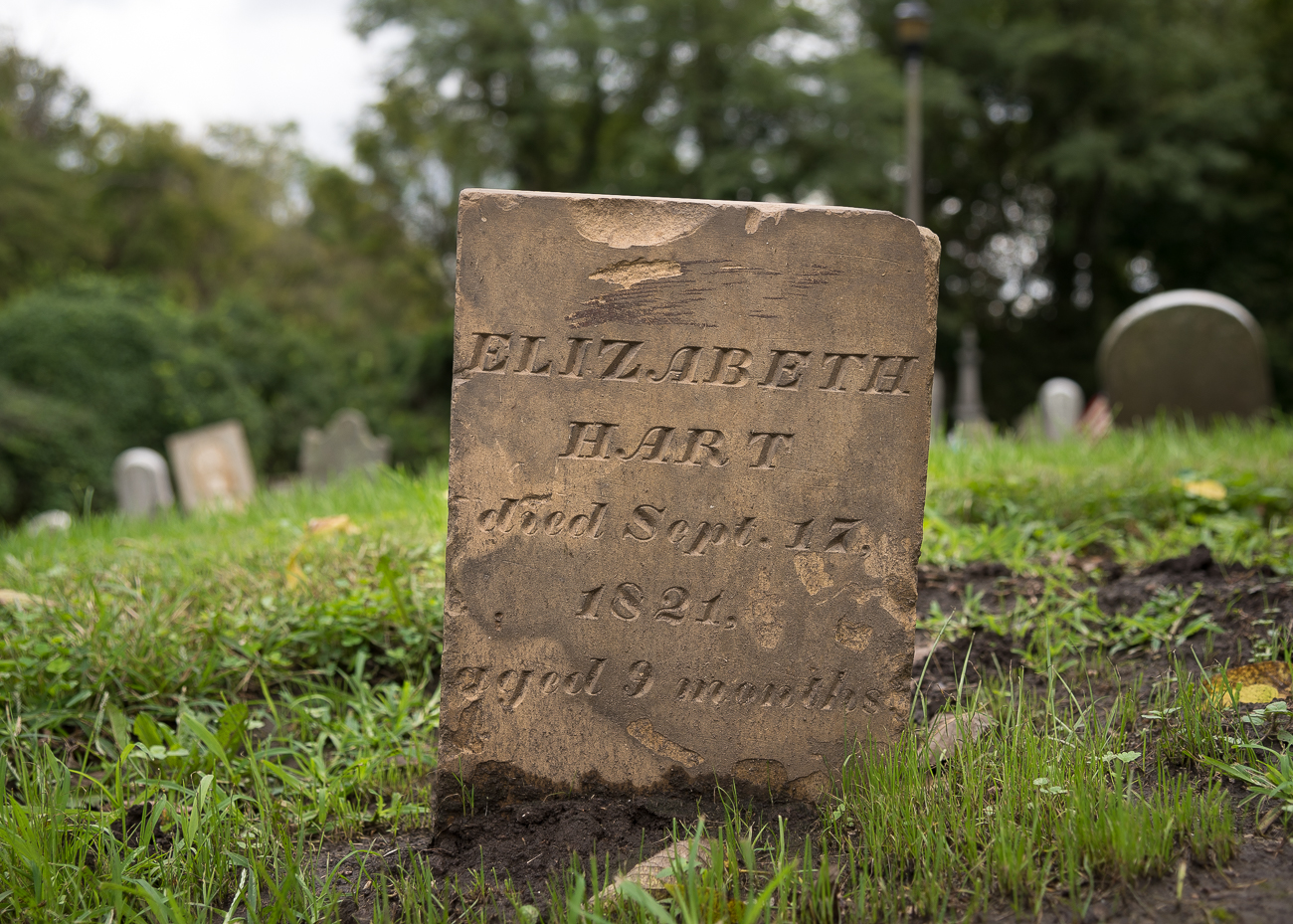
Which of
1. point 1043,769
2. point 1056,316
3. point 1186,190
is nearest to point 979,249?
point 1056,316

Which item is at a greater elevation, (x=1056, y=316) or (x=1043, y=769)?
(x=1043, y=769)

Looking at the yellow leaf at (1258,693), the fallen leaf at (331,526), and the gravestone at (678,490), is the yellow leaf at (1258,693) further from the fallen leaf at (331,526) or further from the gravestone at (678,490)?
the fallen leaf at (331,526)

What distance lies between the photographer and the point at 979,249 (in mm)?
22766

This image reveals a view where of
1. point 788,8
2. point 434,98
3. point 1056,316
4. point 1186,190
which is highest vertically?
point 788,8

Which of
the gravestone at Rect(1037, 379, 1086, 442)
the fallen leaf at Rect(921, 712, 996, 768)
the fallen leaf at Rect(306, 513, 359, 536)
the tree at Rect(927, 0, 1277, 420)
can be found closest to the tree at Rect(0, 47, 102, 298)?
the fallen leaf at Rect(306, 513, 359, 536)

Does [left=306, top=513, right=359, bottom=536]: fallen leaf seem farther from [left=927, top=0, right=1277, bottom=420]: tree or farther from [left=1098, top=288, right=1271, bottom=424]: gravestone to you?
[left=927, top=0, right=1277, bottom=420]: tree

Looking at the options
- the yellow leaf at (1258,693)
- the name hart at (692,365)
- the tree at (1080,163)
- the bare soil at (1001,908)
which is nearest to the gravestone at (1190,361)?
the bare soil at (1001,908)

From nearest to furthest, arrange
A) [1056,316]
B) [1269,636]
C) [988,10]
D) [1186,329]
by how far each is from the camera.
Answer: [1269,636], [1186,329], [988,10], [1056,316]

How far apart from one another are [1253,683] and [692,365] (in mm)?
1623

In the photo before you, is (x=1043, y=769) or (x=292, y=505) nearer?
(x=1043, y=769)

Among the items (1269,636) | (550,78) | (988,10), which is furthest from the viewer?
(988,10)

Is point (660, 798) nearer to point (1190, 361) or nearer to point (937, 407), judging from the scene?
point (1190, 361)

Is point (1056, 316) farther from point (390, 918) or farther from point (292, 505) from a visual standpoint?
point (390, 918)

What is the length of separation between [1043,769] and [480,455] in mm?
1444
